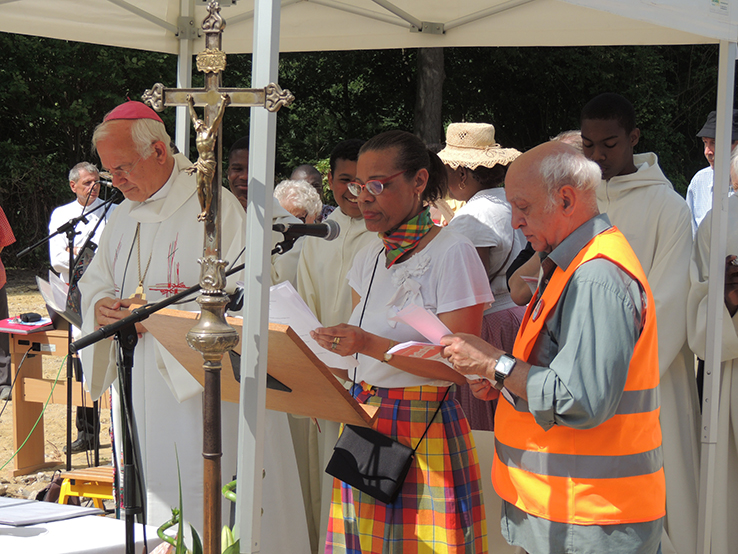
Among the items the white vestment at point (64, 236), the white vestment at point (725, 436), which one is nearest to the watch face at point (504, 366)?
the white vestment at point (725, 436)

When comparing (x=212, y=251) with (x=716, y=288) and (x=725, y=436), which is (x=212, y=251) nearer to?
(x=716, y=288)

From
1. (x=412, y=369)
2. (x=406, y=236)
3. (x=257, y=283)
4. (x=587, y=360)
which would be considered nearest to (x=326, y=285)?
(x=406, y=236)

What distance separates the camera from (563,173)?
7.10ft

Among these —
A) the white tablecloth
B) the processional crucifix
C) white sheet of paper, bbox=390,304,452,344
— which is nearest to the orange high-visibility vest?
white sheet of paper, bbox=390,304,452,344

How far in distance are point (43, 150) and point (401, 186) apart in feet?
56.8

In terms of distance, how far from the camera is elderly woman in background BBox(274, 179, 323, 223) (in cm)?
511

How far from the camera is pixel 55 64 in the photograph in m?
17.7

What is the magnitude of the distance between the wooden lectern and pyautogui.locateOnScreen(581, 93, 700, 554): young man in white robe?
1.83 m

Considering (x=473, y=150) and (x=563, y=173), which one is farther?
(x=473, y=150)

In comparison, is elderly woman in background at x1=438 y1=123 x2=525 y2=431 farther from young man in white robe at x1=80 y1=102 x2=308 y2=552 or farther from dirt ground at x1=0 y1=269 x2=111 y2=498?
Result: dirt ground at x1=0 y1=269 x2=111 y2=498

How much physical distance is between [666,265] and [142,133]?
2.47m

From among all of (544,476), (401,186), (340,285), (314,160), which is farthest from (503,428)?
(314,160)

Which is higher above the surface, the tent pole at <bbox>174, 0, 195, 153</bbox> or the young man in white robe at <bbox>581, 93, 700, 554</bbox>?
the tent pole at <bbox>174, 0, 195, 153</bbox>

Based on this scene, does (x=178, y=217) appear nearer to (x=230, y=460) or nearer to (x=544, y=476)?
(x=230, y=460)
